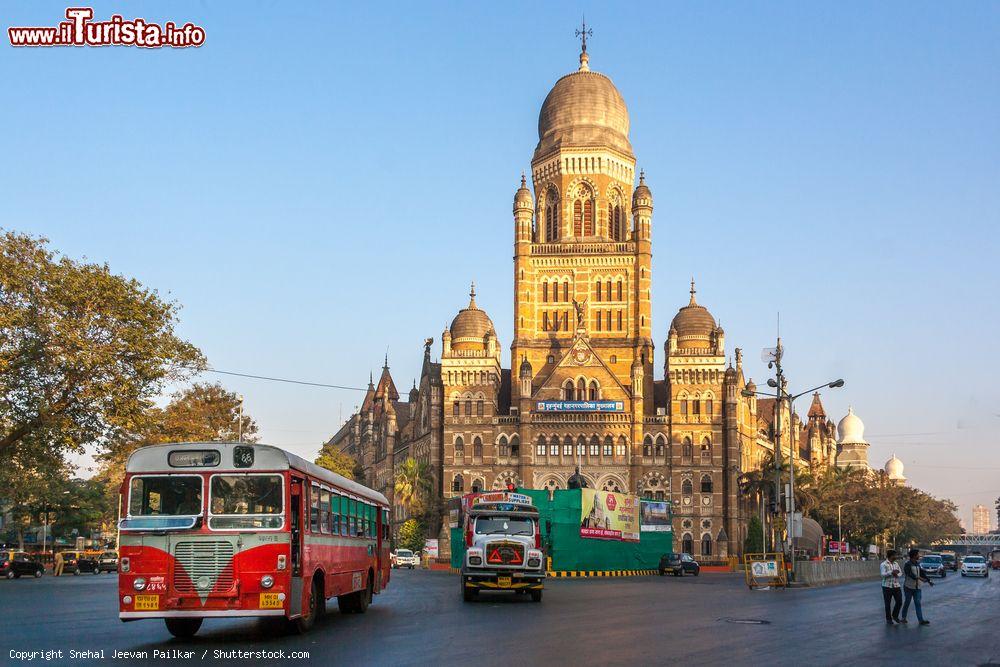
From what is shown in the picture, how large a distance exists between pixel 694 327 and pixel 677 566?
1230 inches

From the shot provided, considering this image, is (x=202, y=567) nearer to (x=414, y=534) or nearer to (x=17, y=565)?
(x=17, y=565)

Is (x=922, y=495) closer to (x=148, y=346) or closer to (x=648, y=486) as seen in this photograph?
(x=648, y=486)

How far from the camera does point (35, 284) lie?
40781 millimetres

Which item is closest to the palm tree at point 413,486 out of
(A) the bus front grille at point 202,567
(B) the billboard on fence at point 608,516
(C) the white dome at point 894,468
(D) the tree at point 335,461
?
(D) the tree at point 335,461

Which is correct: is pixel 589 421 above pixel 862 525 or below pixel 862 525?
above

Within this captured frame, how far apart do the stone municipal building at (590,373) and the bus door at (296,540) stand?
6809cm

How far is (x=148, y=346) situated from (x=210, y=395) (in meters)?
23.6

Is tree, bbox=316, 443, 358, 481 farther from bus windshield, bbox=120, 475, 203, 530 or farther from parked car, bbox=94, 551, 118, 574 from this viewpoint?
bus windshield, bbox=120, 475, 203, 530

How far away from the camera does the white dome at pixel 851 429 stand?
164125 mm

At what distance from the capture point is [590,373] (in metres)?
89.2

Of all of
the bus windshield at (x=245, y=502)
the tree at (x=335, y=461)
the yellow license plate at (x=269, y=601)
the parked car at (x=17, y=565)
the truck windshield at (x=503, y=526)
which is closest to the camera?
the yellow license plate at (x=269, y=601)

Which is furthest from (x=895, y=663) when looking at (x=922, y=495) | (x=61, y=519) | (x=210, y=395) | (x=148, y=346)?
(x=922, y=495)

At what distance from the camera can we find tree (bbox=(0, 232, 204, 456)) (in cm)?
4031

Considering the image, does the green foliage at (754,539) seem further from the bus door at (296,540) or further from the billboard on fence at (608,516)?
the bus door at (296,540)
